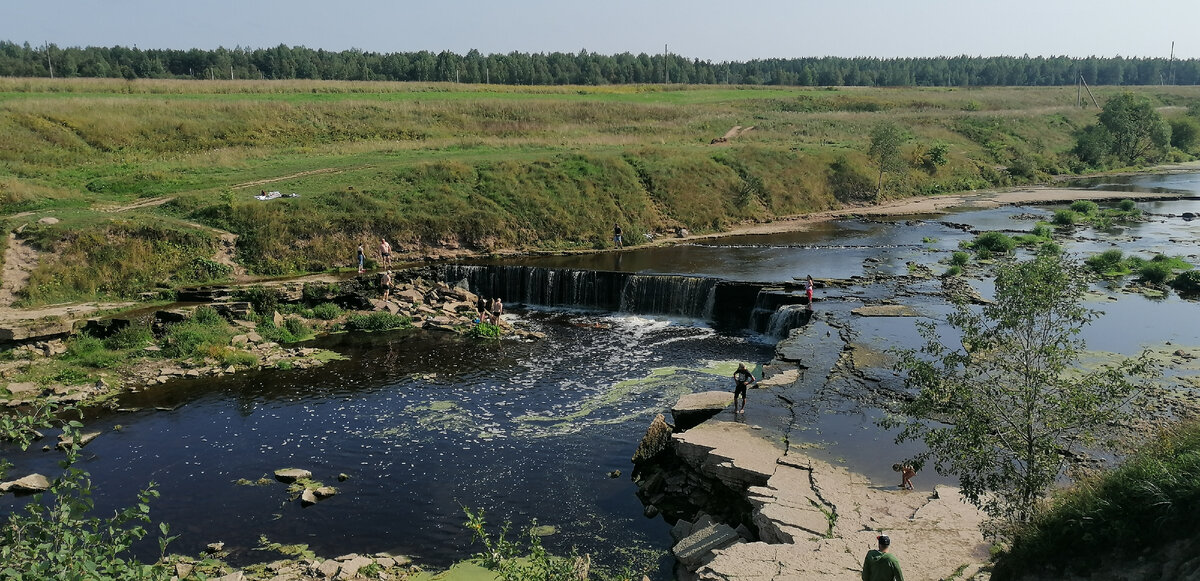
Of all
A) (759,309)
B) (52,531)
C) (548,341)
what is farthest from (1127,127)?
(52,531)

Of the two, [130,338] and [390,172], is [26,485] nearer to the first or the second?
[130,338]

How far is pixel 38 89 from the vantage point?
66.6 meters

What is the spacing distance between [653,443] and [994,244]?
104 ft

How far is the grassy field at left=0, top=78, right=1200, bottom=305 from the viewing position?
39688 millimetres

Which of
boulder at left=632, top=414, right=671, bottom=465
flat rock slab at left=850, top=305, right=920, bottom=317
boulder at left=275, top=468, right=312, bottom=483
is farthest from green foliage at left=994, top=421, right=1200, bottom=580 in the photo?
flat rock slab at left=850, top=305, right=920, bottom=317

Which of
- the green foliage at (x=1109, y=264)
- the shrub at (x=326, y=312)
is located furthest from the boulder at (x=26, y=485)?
the green foliage at (x=1109, y=264)

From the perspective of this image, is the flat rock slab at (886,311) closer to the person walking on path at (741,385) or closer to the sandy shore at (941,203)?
the person walking on path at (741,385)

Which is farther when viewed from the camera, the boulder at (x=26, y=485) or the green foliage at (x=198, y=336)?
the green foliage at (x=198, y=336)

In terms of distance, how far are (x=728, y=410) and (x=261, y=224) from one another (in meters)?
28.6

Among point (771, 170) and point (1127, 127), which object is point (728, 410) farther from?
point (1127, 127)

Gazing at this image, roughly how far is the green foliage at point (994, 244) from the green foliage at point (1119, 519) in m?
34.9

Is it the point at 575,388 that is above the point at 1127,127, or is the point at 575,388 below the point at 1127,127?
below

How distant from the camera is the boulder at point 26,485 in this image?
64.1ft

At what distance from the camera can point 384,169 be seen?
5056 cm
